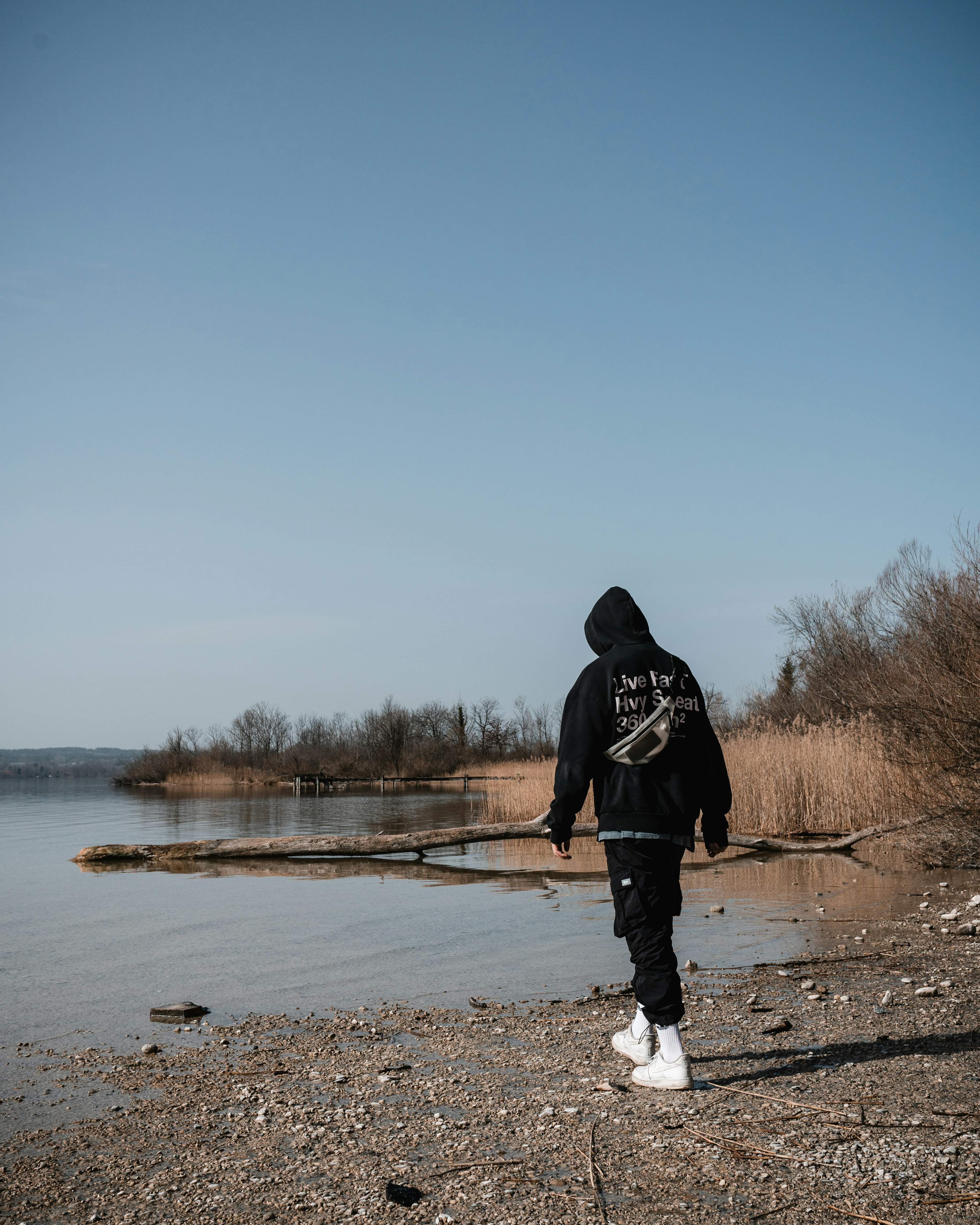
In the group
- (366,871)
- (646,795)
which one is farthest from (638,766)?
(366,871)

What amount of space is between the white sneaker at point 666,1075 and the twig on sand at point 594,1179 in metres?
0.45

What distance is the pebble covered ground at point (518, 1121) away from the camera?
2.87 m

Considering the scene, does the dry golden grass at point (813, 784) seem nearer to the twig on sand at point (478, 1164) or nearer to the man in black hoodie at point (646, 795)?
the man in black hoodie at point (646, 795)

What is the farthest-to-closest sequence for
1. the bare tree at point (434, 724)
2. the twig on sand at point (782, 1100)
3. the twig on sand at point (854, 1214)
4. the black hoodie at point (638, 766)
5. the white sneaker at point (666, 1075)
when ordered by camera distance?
the bare tree at point (434, 724) < the black hoodie at point (638, 766) < the white sneaker at point (666, 1075) < the twig on sand at point (782, 1100) < the twig on sand at point (854, 1214)

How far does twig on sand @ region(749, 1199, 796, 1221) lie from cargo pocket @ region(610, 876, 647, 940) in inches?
48.7

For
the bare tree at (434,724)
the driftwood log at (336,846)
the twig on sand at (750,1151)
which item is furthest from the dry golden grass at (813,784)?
the bare tree at (434,724)

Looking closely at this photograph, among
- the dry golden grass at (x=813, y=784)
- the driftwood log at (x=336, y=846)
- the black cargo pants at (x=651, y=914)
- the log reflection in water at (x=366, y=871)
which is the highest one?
the black cargo pants at (x=651, y=914)

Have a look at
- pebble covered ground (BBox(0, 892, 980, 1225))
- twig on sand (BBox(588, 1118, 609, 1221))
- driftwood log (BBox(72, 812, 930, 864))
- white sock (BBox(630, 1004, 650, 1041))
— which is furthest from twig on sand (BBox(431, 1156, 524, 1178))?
driftwood log (BBox(72, 812, 930, 864))

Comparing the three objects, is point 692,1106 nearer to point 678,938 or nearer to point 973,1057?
point 973,1057

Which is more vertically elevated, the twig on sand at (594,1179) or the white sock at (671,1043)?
the white sock at (671,1043)

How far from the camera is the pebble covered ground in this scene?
2.87 meters

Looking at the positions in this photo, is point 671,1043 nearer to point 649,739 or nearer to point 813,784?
point 649,739

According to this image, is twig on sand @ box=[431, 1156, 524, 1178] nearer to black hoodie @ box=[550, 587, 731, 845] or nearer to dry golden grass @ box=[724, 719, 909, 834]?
black hoodie @ box=[550, 587, 731, 845]

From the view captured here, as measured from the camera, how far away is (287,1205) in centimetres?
287
